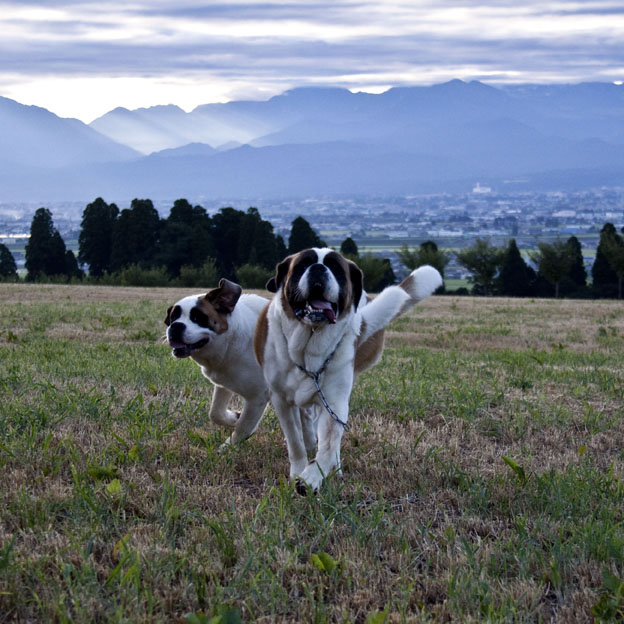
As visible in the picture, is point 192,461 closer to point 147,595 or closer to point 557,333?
point 147,595

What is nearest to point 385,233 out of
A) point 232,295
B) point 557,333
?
point 557,333

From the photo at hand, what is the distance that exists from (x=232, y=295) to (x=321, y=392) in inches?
55.6

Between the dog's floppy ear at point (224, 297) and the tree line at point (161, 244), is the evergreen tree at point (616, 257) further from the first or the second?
the dog's floppy ear at point (224, 297)

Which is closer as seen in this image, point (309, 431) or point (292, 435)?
point (292, 435)

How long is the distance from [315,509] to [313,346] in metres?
1.00

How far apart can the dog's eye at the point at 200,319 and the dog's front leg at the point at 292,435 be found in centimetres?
96

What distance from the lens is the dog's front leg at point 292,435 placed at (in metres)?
4.82

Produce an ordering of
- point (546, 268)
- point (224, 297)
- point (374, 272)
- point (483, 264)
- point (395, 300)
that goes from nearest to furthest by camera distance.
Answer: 1. point (395, 300)
2. point (224, 297)
3. point (546, 268)
4. point (374, 272)
5. point (483, 264)

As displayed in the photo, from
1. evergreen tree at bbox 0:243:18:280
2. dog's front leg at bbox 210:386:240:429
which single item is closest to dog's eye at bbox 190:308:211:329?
dog's front leg at bbox 210:386:240:429

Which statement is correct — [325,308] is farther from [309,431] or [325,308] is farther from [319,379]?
[309,431]

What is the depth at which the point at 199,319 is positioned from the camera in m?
5.60

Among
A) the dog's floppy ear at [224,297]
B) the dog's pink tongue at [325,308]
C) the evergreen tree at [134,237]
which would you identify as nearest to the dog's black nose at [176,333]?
the dog's floppy ear at [224,297]

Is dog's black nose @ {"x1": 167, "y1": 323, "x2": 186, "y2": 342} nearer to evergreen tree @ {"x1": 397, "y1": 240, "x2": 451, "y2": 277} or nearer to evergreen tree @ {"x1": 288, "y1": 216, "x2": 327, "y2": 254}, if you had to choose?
evergreen tree @ {"x1": 288, "y1": 216, "x2": 327, "y2": 254}

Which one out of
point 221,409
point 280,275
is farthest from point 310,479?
point 221,409
